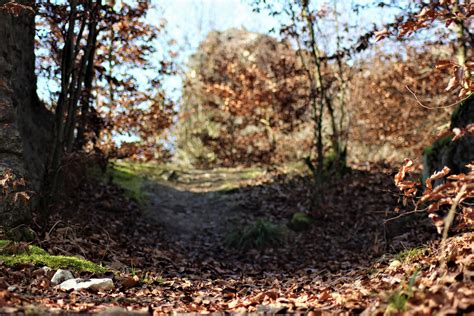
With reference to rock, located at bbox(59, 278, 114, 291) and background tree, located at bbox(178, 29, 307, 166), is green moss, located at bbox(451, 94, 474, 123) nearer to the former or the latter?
background tree, located at bbox(178, 29, 307, 166)

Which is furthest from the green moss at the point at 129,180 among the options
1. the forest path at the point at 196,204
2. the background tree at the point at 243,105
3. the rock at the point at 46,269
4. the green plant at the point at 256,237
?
the rock at the point at 46,269

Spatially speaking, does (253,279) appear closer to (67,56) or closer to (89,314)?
(89,314)

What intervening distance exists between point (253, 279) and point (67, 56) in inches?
144

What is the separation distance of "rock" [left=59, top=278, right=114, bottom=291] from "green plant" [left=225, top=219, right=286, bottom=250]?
149 inches

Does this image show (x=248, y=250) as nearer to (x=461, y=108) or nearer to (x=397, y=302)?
(x=461, y=108)

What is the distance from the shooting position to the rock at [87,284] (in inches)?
135

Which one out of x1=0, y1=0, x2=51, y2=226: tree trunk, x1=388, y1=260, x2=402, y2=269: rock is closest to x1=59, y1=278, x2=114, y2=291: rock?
x1=0, y1=0, x2=51, y2=226: tree trunk

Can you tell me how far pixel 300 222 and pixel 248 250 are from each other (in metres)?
1.41

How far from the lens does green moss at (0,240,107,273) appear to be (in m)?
3.92

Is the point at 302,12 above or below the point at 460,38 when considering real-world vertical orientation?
above

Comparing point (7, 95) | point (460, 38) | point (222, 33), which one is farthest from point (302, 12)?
point (222, 33)

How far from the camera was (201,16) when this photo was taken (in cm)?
2127

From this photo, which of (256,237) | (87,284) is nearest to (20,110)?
(87,284)

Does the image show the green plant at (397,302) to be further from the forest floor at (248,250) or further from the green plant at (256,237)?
the green plant at (256,237)
